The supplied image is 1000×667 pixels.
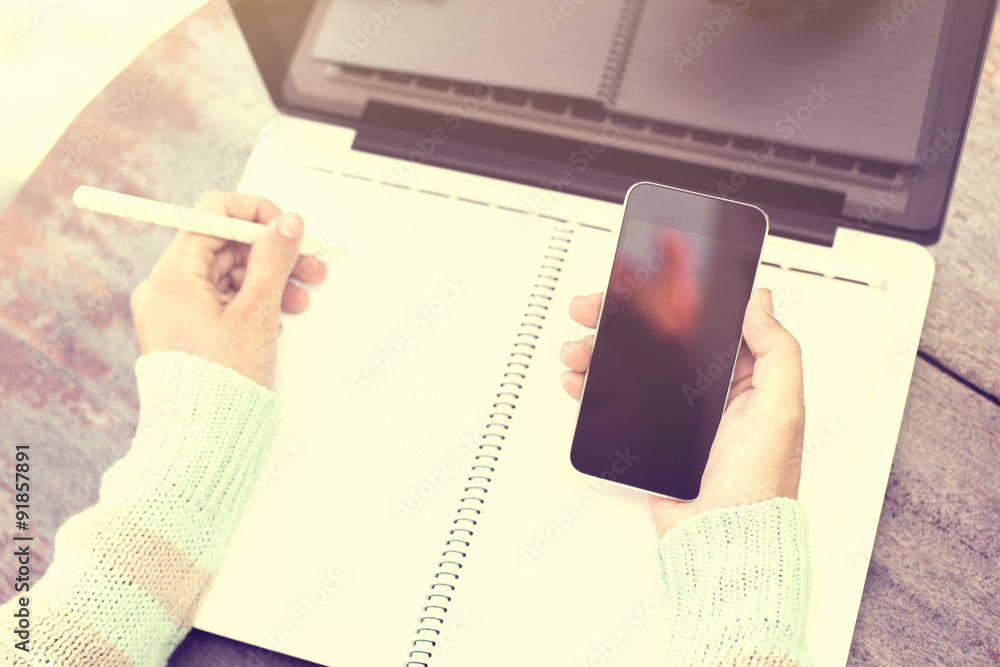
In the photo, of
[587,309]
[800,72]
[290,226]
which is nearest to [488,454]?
[587,309]

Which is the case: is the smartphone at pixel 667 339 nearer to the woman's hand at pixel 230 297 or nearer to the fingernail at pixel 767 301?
the fingernail at pixel 767 301

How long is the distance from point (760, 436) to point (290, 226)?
15.1 inches

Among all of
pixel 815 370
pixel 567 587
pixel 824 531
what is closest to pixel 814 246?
pixel 815 370

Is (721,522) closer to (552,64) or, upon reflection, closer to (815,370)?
(815,370)

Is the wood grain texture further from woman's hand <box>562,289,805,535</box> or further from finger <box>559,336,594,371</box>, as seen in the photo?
finger <box>559,336,594,371</box>

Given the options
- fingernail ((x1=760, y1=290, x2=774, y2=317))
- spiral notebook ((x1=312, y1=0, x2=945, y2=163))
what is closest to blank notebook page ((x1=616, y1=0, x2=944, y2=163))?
spiral notebook ((x1=312, y1=0, x2=945, y2=163))

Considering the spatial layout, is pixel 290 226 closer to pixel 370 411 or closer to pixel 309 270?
pixel 309 270

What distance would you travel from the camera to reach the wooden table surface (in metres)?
0.51

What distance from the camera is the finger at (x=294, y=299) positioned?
21.2 inches

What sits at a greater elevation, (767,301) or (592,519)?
(767,301)

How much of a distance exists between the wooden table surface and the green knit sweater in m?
0.08

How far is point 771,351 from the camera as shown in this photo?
46 centimetres

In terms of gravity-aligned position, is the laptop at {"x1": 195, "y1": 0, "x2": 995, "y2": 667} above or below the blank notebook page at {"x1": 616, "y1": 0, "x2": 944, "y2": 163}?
below

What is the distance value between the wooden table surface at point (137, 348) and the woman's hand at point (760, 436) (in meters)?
0.15
